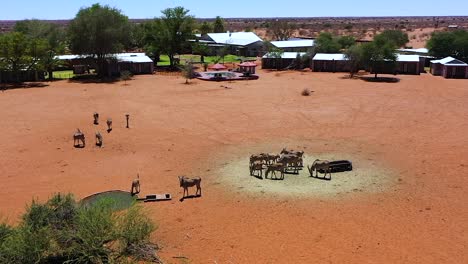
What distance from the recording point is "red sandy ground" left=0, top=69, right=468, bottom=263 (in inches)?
659

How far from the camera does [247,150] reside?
93.1 ft

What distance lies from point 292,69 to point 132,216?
58.3 metres

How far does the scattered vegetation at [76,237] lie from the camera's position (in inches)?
500

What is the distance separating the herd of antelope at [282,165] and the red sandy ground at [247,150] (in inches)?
103

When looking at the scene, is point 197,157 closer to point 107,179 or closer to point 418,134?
point 107,179

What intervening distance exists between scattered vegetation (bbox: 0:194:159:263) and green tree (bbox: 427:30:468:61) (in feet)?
216

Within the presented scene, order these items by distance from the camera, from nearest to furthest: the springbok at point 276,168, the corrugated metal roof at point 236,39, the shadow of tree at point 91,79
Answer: the springbok at point 276,168, the shadow of tree at point 91,79, the corrugated metal roof at point 236,39

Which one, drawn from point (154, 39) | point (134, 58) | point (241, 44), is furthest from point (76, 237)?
point (241, 44)

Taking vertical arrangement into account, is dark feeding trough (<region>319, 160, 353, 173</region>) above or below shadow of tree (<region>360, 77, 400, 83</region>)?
below

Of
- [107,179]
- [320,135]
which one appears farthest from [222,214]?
[320,135]

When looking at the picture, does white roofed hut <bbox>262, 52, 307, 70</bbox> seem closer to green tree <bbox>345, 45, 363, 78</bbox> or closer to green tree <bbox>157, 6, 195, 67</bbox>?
green tree <bbox>345, 45, 363, 78</bbox>

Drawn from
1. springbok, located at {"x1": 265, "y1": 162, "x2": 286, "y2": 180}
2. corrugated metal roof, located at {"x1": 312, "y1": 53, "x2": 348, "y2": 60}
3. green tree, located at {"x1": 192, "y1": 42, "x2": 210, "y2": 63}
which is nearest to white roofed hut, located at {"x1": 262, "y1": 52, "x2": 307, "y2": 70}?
corrugated metal roof, located at {"x1": 312, "y1": 53, "x2": 348, "y2": 60}

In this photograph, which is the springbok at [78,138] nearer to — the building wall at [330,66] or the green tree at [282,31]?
the building wall at [330,66]

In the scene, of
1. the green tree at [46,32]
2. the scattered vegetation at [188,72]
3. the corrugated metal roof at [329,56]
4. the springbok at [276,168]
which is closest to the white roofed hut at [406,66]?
the corrugated metal roof at [329,56]
